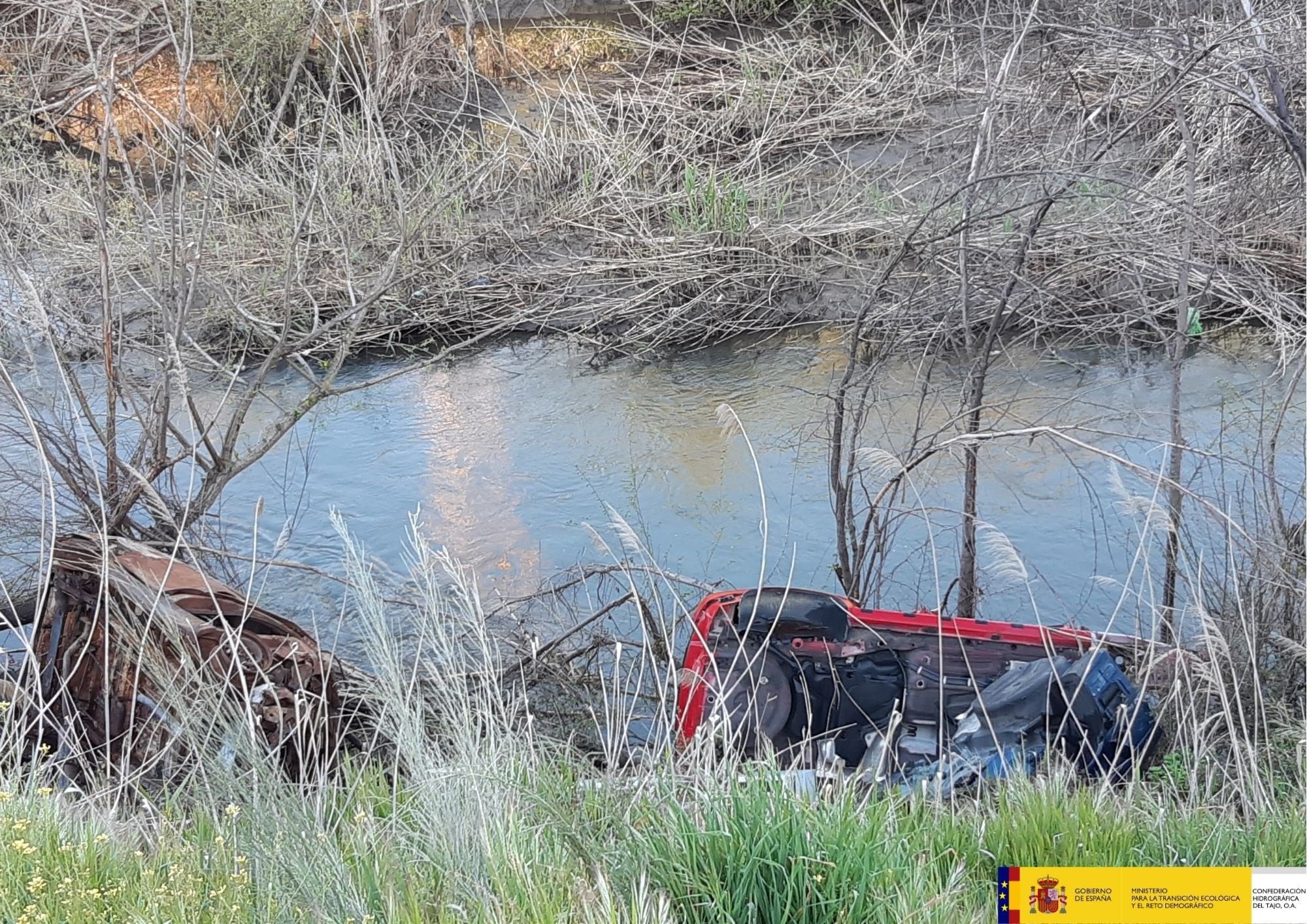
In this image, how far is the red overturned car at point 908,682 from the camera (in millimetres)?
4395

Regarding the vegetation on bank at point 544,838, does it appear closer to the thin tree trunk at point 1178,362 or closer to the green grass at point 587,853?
the green grass at point 587,853

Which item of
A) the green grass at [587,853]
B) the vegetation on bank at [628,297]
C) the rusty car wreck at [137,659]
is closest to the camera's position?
the green grass at [587,853]

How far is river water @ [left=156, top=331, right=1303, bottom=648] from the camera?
21.7 feet

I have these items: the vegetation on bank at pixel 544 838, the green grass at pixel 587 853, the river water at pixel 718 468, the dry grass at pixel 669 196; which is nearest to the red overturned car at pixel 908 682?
the vegetation on bank at pixel 544 838

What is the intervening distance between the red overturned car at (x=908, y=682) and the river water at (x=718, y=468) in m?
0.85

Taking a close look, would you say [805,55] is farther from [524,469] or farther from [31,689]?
[31,689]

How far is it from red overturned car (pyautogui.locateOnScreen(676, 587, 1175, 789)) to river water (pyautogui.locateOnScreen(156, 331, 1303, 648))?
85 centimetres

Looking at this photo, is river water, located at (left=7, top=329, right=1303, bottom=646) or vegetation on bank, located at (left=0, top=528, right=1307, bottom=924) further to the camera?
river water, located at (left=7, top=329, right=1303, bottom=646)

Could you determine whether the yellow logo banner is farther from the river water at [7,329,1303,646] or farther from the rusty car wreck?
the river water at [7,329,1303,646]

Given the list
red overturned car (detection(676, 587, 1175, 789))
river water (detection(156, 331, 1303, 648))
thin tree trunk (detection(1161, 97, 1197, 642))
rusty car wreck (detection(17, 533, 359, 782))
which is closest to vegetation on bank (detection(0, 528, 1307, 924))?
rusty car wreck (detection(17, 533, 359, 782))

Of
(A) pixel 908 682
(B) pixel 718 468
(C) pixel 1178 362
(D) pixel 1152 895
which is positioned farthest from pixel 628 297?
(D) pixel 1152 895

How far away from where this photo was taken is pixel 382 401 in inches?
382

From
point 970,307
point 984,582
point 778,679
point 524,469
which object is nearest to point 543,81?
point 524,469

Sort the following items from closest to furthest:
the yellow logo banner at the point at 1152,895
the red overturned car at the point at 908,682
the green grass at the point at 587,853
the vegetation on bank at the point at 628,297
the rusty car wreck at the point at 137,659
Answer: the green grass at the point at 587,853 → the vegetation on bank at the point at 628,297 → the yellow logo banner at the point at 1152,895 → the rusty car wreck at the point at 137,659 → the red overturned car at the point at 908,682
